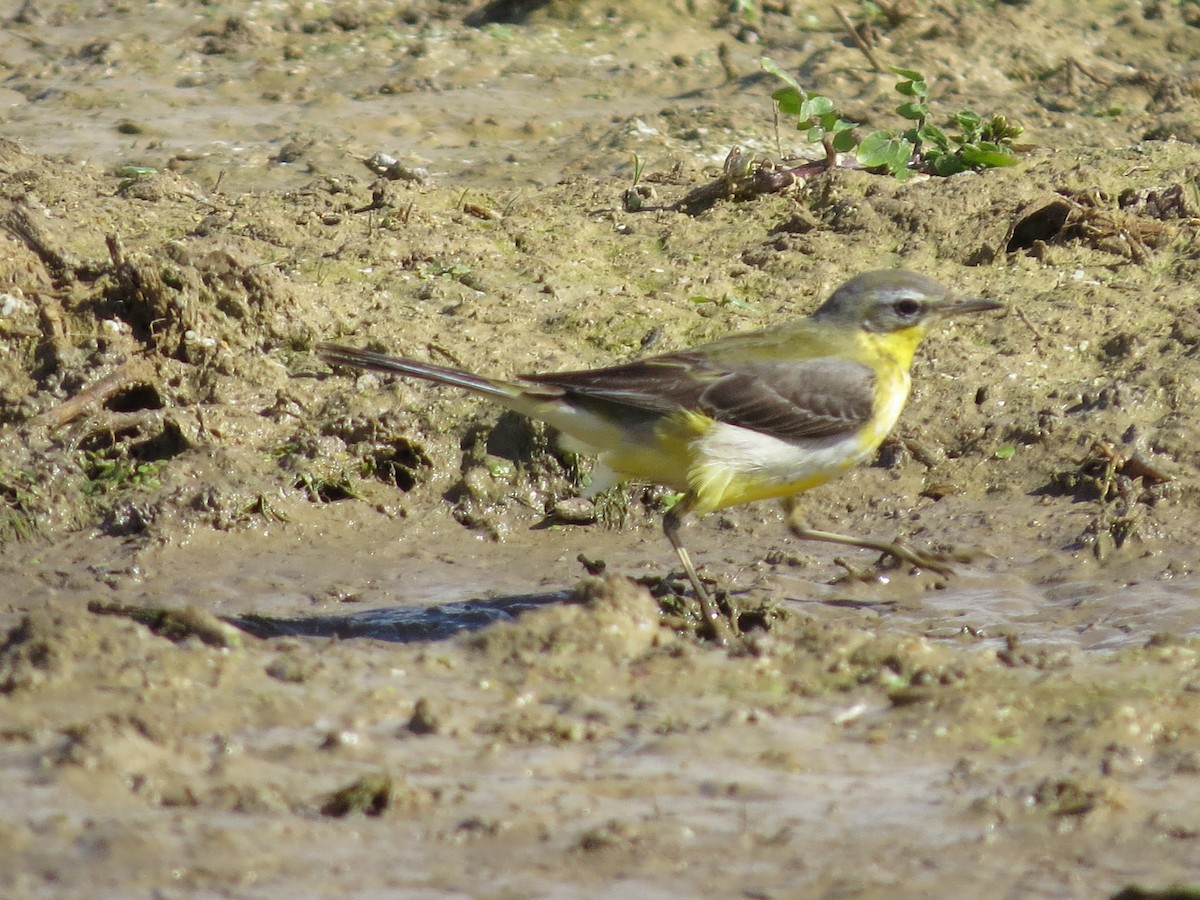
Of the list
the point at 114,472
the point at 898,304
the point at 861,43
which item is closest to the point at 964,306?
the point at 898,304

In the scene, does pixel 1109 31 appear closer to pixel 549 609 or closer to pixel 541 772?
pixel 549 609

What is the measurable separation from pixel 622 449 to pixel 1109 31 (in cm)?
860

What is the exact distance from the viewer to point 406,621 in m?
7.40

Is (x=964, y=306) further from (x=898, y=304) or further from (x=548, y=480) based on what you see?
(x=548, y=480)

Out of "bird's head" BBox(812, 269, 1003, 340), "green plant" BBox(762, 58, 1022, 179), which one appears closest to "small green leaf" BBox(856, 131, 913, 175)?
"green plant" BBox(762, 58, 1022, 179)

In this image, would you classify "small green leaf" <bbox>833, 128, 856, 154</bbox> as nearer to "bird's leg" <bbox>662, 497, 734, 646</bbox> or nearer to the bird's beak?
the bird's beak

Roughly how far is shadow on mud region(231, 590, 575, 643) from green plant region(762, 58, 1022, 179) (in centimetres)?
450

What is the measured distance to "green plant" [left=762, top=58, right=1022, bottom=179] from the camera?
10734 mm

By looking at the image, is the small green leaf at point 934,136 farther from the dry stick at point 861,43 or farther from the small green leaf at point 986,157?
the dry stick at point 861,43

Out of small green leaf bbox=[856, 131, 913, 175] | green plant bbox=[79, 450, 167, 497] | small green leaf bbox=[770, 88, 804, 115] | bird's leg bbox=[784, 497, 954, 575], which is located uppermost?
small green leaf bbox=[770, 88, 804, 115]

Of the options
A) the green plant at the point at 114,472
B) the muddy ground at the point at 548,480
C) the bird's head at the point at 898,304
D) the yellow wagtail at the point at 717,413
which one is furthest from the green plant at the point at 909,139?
the green plant at the point at 114,472

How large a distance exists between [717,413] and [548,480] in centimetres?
137

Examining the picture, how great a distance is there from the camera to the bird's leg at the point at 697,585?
7039 mm

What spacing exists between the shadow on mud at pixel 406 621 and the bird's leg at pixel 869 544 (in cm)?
127
